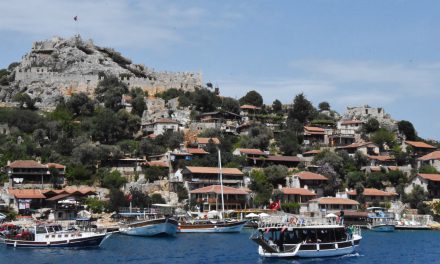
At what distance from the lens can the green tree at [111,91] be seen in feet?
317

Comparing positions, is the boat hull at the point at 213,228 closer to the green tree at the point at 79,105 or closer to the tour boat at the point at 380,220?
the tour boat at the point at 380,220

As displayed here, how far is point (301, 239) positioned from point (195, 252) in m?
7.38

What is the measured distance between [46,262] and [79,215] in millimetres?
26622

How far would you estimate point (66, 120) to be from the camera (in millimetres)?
91000

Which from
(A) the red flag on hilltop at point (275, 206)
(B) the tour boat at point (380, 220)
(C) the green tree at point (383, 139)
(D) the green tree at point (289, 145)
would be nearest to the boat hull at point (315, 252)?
(A) the red flag on hilltop at point (275, 206)

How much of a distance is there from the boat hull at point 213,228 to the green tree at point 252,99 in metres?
45.0

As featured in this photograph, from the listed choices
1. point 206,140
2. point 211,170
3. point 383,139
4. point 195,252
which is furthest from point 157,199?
point 383,139

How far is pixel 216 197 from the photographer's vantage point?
75188mm

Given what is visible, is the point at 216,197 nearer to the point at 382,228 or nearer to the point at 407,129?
the point at 382,228

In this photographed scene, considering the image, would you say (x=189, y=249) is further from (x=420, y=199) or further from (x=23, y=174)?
(x=420, y=199)

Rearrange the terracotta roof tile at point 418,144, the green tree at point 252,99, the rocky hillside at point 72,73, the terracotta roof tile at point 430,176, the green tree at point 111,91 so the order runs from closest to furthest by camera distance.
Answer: the terracotta roof tile at point 430,176
the terracotta roof tile at point 418,144
the green tree at point 111,91
the rocky hillside at point 72,73
the green tree at point 252,99

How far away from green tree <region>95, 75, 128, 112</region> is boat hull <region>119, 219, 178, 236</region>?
3656 centimetres

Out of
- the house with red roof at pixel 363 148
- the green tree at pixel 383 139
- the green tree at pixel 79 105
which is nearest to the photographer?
the house with red roof at pixel 363 148

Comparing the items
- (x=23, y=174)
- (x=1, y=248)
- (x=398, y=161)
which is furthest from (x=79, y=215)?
(x=398, y=161)
